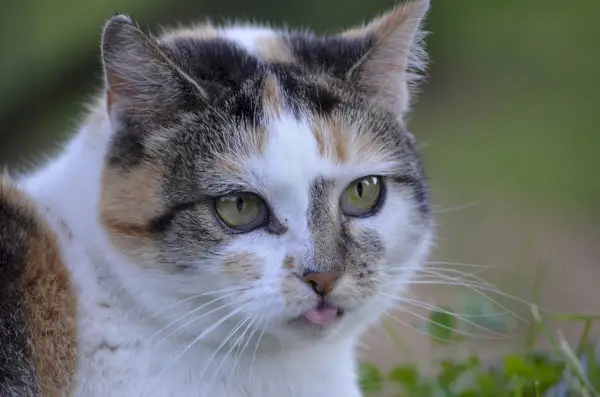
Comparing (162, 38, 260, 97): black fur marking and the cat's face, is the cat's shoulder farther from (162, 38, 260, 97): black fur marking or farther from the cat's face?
(162, 38, 260, 97): black fur marking

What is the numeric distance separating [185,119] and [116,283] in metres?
0.55

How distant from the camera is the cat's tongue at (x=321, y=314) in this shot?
8.40ft

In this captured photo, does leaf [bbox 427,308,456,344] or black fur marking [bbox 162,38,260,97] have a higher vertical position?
black fur marking [bbox 162,38,260,97]

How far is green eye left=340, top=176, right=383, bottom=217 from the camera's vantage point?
8.87 ft

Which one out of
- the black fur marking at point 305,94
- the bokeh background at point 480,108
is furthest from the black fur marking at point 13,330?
the bokeh background at point 480,108

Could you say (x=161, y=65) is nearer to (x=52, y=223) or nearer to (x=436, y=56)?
(x=52, y=223)

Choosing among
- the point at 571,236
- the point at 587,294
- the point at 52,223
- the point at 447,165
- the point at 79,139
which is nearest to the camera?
the point at 52,223

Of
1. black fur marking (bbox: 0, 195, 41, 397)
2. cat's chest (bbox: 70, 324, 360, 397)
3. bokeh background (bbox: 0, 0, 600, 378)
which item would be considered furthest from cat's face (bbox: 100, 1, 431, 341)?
bokeh background (bbox: 0, 0, 600, 378)

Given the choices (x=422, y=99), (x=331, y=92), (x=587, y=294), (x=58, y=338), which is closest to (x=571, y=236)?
(x=587, y=294)

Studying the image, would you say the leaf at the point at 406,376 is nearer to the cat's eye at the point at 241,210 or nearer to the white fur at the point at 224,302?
the white fur at the point at 224,302

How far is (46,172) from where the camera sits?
3.18m

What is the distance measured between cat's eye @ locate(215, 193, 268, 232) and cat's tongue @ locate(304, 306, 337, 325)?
0.30m

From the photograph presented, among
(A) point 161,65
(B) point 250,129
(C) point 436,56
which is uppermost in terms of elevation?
(C) point 436,56

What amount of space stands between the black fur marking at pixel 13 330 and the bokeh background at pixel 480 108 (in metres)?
3.32
